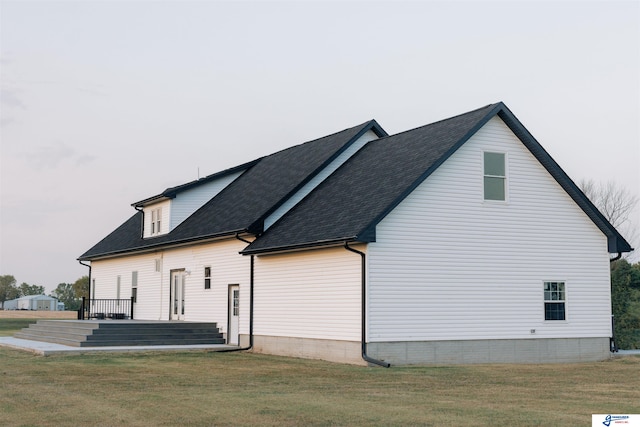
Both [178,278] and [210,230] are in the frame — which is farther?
[178,278]

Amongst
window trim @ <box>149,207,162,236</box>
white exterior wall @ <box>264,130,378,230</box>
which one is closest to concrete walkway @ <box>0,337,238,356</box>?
white exterior wall @ <box>264,130,378,230</box>

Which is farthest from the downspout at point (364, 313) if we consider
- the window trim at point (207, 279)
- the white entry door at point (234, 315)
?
the window trim at point (207, 279)

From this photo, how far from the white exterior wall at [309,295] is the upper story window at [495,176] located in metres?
4.91

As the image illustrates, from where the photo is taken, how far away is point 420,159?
24.7 meters

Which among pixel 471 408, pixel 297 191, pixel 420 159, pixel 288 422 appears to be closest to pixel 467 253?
pixel 420 159

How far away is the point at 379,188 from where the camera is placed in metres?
24.6

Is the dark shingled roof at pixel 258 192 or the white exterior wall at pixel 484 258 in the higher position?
the dark shingled roof at pixel 258 192

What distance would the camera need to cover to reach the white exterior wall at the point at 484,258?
23.1 meters

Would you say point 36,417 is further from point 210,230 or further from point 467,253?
point 210,230

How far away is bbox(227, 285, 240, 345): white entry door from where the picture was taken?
1157 inches

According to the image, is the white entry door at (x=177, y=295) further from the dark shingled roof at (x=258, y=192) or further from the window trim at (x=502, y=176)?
the window trim at (x=502, y=176)

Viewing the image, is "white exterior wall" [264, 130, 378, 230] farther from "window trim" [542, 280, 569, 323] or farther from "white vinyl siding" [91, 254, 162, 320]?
"white vinyl siding" [91, 254, 162, 320]

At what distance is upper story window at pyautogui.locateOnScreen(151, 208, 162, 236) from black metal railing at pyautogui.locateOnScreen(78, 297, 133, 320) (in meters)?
3.88

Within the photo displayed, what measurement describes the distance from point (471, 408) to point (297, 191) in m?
15.6
